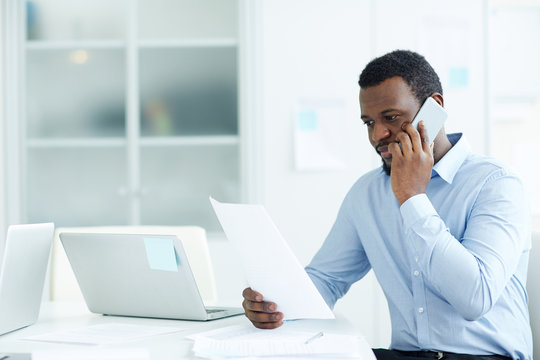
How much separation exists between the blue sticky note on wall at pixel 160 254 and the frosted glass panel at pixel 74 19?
2068mm

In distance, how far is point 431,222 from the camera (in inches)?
54.9

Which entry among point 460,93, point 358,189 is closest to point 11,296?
point 358,189

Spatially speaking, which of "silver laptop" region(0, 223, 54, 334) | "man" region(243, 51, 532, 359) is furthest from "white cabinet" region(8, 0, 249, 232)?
"silver laptop" region(0, 223, 54, 334)

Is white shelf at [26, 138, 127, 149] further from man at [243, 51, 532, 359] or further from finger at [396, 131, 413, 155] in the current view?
finger at [396, 131, 413, 155]

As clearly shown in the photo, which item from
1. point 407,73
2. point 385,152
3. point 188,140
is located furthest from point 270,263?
point 188,140

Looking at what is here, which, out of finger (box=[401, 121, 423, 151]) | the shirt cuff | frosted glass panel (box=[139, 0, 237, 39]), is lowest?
the shirt cuff

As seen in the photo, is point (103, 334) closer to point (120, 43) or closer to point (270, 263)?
point (270, 263)

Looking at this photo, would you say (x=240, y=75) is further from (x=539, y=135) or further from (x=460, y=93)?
(x=539, y=135)

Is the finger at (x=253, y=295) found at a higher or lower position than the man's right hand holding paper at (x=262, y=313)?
higher

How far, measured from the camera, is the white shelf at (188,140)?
3215mm

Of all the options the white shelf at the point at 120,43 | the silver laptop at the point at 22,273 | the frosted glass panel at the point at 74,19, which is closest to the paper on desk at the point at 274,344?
the silver laptop at the point at 22,273

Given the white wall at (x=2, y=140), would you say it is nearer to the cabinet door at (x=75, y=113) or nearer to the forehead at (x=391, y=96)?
the cabinet door at (x=75, y=113)

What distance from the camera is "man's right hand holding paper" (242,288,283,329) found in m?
1.35

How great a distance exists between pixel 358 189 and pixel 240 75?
1564 millimetres
